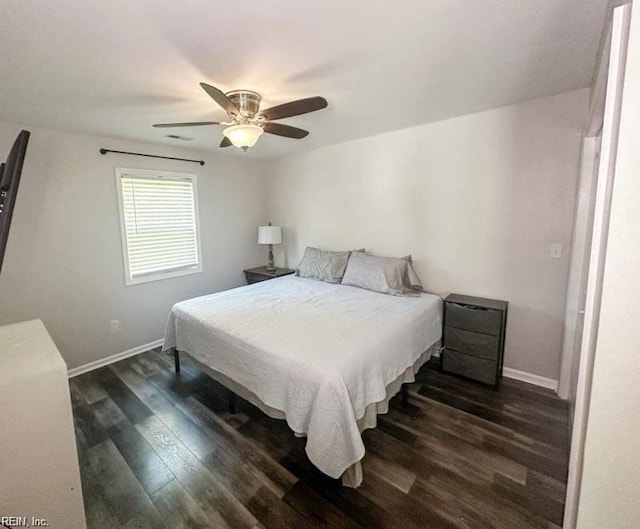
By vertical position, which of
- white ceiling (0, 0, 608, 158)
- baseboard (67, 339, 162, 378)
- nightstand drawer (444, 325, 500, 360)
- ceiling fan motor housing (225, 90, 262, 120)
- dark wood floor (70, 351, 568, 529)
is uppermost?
white ceiling (0, 0, 608, 158)

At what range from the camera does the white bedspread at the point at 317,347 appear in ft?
5.01

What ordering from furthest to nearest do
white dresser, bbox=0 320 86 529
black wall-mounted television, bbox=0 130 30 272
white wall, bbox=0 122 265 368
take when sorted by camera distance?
white wall, bbox=0 122 265 368 < black wall-mounted television, bbox=0 130 30 272 < white dresser, bbox=0 320 86 529

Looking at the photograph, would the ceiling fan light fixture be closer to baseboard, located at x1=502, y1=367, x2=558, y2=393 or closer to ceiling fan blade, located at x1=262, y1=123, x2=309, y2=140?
ceiling fan blade, located at x1=262, y1=123, x2=309, y2=140

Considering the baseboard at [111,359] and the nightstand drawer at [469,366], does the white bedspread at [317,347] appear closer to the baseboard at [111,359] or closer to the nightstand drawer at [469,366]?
the nightstand drawer at [469,366]

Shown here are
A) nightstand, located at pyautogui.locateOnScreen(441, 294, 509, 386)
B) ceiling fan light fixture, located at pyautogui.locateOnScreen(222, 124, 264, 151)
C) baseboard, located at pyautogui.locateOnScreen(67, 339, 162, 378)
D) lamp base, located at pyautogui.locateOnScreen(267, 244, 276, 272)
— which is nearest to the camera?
ceiling fan light fixture, located at pyautogui.locateOnScreen(222, 124, 264, 151)

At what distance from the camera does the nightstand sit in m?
2.43

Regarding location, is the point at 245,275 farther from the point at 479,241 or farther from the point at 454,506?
the point at 454,506

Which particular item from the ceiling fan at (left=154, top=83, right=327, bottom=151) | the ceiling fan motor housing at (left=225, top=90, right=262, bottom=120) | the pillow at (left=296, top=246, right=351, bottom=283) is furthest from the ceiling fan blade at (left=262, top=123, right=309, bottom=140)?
the pillow at (left=296, top=246, right=351, bottom=283)

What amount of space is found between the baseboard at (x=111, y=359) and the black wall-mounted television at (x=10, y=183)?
85.4 inches

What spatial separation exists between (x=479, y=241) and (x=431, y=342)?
3.42ft

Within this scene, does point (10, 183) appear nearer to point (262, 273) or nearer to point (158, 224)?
point (158, 224)

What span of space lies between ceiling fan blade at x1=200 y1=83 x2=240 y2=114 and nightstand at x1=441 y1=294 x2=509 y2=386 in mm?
2323

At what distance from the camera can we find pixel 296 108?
1824 millimetres

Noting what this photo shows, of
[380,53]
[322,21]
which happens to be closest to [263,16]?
[322,21]
